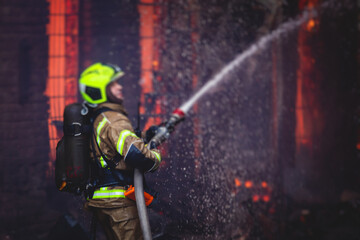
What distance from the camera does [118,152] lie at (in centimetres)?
232

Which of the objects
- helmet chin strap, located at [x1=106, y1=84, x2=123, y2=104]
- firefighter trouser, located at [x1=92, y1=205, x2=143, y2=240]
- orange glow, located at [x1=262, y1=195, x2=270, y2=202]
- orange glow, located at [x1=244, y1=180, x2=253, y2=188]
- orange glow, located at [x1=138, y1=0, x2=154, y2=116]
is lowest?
orange glow, located at [x1=262, y1=195, x2=270, y2=202]

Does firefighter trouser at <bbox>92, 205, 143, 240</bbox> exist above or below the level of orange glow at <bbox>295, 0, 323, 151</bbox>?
below

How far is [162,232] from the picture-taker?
284 centimetres

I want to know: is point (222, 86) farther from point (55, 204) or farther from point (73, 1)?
point (55, 204)

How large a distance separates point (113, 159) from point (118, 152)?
0.28 feet

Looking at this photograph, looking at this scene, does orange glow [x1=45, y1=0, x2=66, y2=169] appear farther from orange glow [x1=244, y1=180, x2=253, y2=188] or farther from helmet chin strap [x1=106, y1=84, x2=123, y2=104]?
orange glow [x1=244, y1=180, x2=253, y2=188]

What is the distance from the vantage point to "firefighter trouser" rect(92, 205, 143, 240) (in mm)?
2346

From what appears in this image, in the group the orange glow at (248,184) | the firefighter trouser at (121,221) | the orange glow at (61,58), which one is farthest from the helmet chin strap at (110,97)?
the orange glow at (248,184)

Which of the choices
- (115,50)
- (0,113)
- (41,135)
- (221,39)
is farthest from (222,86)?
(0,113)

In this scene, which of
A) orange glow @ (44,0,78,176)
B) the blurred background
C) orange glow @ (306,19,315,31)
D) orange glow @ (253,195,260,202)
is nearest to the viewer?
the blurred background

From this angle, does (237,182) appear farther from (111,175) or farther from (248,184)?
(111,175)

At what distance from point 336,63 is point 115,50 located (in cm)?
555

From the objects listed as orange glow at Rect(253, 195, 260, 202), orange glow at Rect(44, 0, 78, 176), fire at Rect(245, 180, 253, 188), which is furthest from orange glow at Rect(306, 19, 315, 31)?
orange glow at Rect(44, 0, 78, 176)

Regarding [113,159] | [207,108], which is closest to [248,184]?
[207,108]
